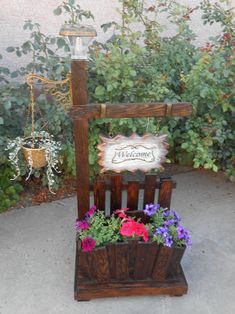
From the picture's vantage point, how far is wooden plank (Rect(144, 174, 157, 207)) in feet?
6.93

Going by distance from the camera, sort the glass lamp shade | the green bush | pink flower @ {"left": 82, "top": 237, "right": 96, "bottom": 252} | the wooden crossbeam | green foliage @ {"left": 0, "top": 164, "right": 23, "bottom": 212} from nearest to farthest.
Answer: the glass lamp shade → the wooden crossbeam → pink flower @ {"left": 82, "top": 237, "right": 96, "bottom": 252} → the green bush → green foliage @ {"left": 0, "top": 164, "right": 23, "bottom": 212}

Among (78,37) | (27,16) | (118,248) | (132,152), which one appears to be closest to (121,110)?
(132,152)

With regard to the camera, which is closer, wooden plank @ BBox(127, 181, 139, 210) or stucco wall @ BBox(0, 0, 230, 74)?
wooden plank @ BBox(127, 181, 139, 210)

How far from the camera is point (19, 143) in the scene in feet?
8.24

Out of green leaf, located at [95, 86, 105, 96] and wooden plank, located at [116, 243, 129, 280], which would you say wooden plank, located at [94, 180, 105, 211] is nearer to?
wooden plank, located at [116, 243, 129, 280]

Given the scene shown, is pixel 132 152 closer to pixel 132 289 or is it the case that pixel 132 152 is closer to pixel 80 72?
pixel 80 72

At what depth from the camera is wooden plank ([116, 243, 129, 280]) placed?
1.96m

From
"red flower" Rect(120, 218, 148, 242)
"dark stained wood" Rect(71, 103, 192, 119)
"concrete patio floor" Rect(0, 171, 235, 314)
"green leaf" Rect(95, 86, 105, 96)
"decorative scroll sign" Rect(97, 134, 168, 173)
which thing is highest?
"dark stained wood" Rect(71, 103, 192, 119)

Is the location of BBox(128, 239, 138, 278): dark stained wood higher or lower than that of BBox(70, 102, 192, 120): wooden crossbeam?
lower

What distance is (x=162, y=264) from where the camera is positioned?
2057mm

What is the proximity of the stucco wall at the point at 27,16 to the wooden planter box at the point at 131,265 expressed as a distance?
6.25ft

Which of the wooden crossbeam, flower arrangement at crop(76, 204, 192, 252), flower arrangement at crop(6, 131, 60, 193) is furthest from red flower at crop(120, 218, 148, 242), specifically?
flower arrangement at crop(6, 131, 60, 193)

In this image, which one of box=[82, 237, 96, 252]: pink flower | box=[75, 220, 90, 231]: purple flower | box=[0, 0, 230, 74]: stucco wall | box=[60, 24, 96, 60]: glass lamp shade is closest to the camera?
box=[60, 24, 96, 60]: glass lamp shade

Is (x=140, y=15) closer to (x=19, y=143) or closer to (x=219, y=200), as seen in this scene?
(x=19, y=143)
